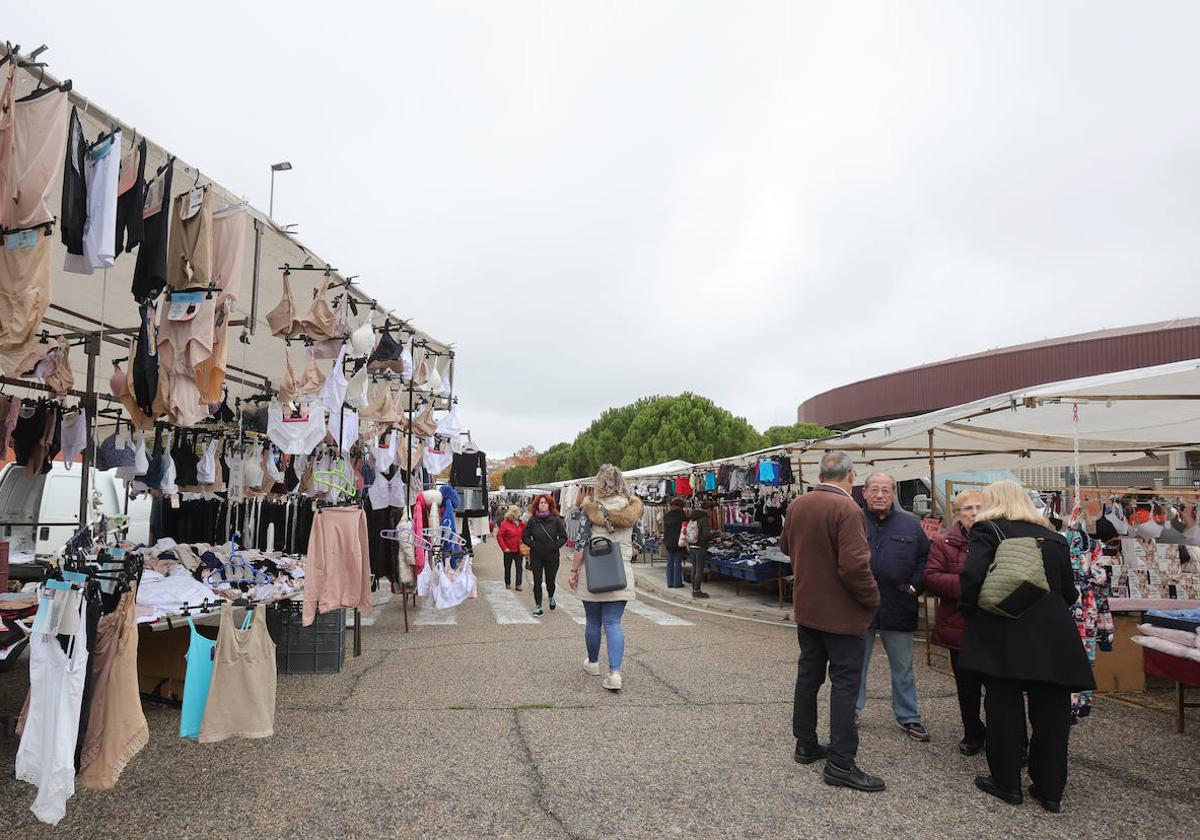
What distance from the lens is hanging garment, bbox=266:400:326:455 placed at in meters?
7.29

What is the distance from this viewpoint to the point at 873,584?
154 inches

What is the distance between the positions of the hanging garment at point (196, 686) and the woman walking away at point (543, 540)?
6.39m

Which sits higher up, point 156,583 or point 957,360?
point 957,360

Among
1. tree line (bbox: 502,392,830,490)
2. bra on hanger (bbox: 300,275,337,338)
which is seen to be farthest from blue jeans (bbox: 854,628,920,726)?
tree line (bbox: 502,392,830,490)

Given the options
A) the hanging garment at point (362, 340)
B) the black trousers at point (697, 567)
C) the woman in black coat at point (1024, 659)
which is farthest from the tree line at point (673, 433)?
the woman in black coat at point (1024, 659)

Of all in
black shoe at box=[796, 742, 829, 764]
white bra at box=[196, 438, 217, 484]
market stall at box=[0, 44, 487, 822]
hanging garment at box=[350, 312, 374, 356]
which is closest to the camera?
market stall at box=[0, 44, 487, 822]

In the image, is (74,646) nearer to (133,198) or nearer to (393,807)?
(393,807)

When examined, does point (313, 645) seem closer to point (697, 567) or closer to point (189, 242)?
point (189, 242)

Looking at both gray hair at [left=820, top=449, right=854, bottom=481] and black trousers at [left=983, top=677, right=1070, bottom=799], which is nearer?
black trousers at [left=983, top=677, right=1070, bottom=799]

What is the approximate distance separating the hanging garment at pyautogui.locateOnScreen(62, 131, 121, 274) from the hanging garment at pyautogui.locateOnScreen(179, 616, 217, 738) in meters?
2.11

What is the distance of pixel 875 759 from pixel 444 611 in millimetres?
7275

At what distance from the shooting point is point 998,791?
376 centimetres

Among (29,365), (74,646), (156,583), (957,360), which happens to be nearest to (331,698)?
(156,583)

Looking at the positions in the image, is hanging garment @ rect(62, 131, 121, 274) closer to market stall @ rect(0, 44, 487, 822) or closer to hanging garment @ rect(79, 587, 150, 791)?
market stall @ rect(0, 44, 487, 822)
